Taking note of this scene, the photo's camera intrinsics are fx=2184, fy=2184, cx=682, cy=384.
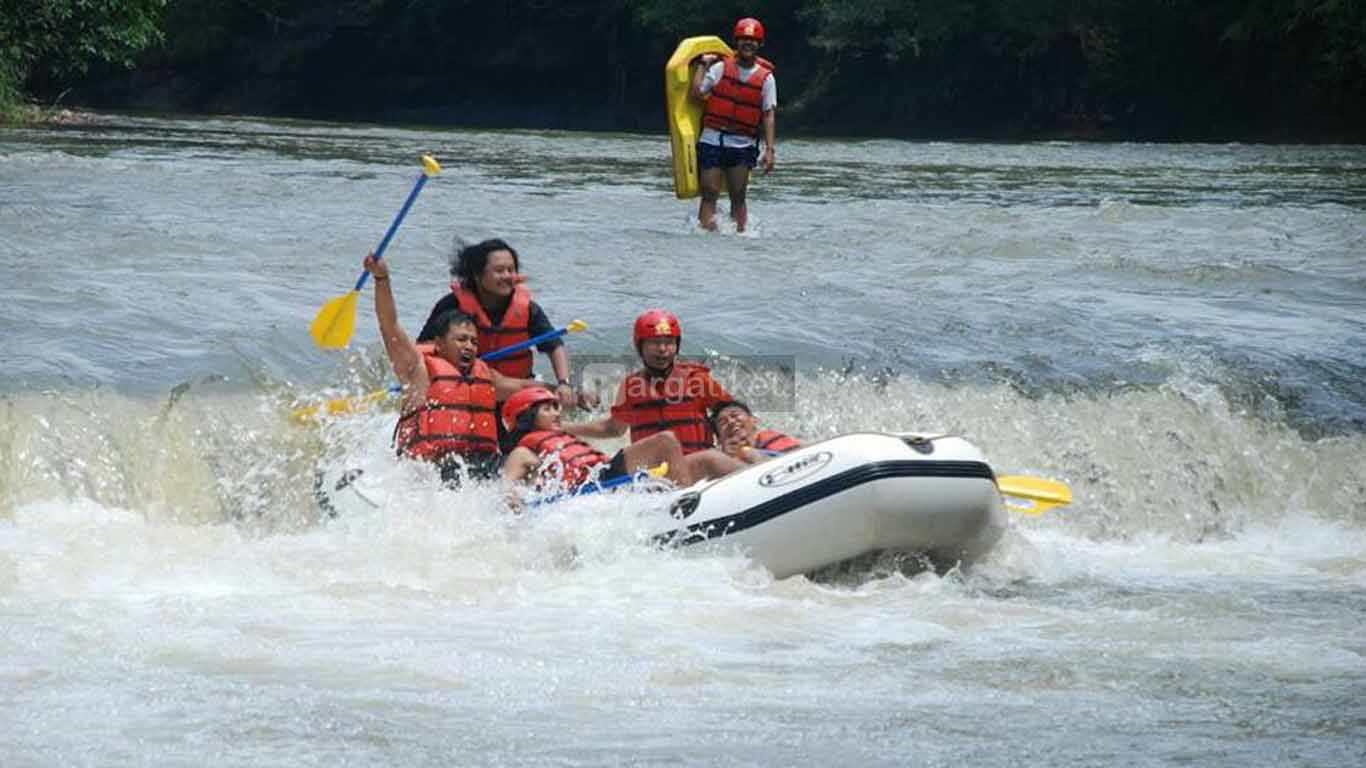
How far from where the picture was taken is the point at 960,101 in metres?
35.7

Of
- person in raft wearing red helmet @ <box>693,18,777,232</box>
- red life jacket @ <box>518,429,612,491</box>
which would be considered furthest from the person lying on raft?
person in raft wearing red helmet @ <box>693,18,777,232</box>

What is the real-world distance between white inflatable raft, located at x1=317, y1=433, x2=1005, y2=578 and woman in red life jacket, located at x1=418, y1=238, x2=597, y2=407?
1.32 metres

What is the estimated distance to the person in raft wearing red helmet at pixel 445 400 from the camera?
7.36 meters

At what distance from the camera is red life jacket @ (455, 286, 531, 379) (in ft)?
26.7

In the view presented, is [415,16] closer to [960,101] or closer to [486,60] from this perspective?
[486,60]

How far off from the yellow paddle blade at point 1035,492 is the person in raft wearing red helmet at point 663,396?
3.36 feet

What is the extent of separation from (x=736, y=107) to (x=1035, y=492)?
6.68 m

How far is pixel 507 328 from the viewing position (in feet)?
26.9

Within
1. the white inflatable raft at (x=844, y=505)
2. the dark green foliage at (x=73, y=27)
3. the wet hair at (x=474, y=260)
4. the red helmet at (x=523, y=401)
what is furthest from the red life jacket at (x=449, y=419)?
the dark green foliage at (x=73, y=27)

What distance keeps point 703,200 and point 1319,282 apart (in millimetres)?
3982

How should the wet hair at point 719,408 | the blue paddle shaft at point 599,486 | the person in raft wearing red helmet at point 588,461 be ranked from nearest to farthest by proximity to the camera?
the blue paddle shaft at point 599,486 < the person in raft wearing red helmet at point 588,461 < the wet hair at point 719,408

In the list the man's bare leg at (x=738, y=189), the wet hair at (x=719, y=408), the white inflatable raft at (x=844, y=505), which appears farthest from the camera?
the man's bare leg at (x=738, y=189)

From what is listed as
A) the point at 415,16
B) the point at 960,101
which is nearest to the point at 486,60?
the point at 415,16

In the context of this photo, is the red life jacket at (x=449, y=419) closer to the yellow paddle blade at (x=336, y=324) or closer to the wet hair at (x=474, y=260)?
the wet hair at (x=474, y=260)
